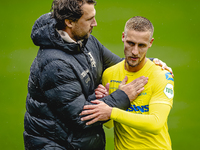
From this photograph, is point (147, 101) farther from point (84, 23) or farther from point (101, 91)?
point (84, 23)

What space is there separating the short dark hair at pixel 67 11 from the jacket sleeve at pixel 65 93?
0.34 metres

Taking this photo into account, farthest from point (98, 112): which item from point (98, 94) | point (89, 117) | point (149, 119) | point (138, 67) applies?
point (138, 67)

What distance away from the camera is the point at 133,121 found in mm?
1799

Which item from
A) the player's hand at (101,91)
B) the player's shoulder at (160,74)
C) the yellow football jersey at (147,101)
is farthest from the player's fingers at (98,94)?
the player's shoulder at (160,74)

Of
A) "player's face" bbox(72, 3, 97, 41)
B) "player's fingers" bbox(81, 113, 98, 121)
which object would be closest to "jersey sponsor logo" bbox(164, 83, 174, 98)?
"player's fingers" bbox(81, 113, 98, 121)

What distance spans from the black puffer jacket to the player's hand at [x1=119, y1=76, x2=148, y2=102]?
4cm

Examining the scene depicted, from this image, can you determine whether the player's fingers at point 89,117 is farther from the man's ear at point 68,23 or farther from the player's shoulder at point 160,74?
the man's ear at point 68,23

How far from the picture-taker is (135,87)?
1.97 m

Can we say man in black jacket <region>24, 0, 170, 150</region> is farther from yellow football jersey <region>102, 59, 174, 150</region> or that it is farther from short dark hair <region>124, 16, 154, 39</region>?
short dark hair <region>124, 16, 154, 39</region>

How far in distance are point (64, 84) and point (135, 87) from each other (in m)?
0.55

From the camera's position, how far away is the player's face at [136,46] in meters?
1.91

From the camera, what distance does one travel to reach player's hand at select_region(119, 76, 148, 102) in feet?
6.40
